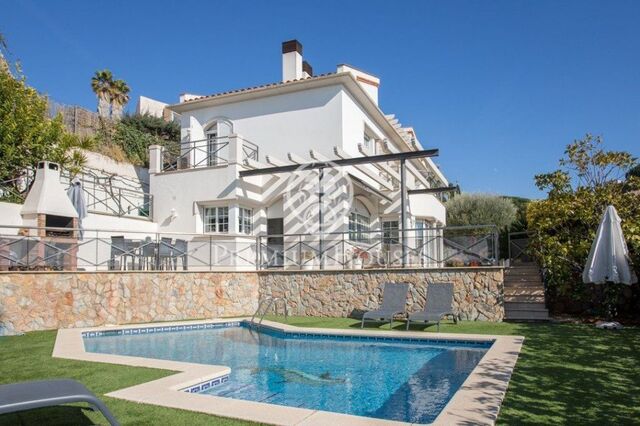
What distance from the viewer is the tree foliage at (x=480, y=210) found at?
31.4 meters

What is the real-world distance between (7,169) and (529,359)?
57.7 feet

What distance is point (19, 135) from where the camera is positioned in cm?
1703

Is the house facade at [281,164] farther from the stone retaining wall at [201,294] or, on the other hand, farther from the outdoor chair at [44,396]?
the outdoor chair at [44,396]

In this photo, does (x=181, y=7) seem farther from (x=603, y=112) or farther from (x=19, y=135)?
(x=603, y=112)

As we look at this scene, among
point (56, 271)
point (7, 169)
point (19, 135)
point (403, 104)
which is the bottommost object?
point (56, 271)

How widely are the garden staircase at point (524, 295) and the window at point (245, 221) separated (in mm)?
9599

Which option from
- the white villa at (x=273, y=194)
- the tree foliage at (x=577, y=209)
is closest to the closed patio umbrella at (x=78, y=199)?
the white villa at (x=273, y=194)

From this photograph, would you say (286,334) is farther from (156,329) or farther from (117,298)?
(117,298)

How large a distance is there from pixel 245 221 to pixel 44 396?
14.9 metres

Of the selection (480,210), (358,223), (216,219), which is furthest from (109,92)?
(480,210)

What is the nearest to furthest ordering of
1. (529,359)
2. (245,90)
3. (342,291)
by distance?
(529,359) → (342,291) → (245,90)

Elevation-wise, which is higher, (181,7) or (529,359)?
(181,7)

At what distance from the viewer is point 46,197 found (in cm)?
1383

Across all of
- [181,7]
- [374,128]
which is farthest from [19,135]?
[374,128]
